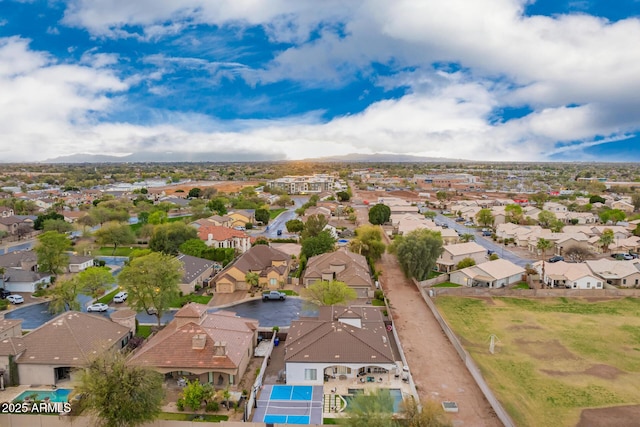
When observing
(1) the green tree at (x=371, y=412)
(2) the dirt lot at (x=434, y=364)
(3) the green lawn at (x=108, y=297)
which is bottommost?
(2) the dirt lot at (x=434, y=364)

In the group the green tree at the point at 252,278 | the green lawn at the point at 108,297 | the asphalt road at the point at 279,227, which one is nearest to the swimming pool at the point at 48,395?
the green lawn at the point at 108,297

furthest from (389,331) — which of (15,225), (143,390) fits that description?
(15,225)

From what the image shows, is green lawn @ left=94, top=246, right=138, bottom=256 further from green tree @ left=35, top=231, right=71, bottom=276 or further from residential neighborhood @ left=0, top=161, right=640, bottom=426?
green tree @ left=35, top=231, right=71, bottom=276

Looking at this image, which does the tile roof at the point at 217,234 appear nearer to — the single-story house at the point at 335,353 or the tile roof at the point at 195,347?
the tile roof at the point at 195,347

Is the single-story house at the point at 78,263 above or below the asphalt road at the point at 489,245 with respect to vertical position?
above

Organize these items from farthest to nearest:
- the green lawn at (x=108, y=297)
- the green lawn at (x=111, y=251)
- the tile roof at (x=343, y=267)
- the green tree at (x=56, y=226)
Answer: the green tree at (x=56, y=226)
the green lawn at (x=111, y=251)
the tile roof at (x=343, y=267)
the green lawn at (x=108, y=297)

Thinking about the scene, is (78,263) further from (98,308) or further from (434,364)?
(434,364)

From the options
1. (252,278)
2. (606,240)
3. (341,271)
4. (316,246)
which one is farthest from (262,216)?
(606,240)
